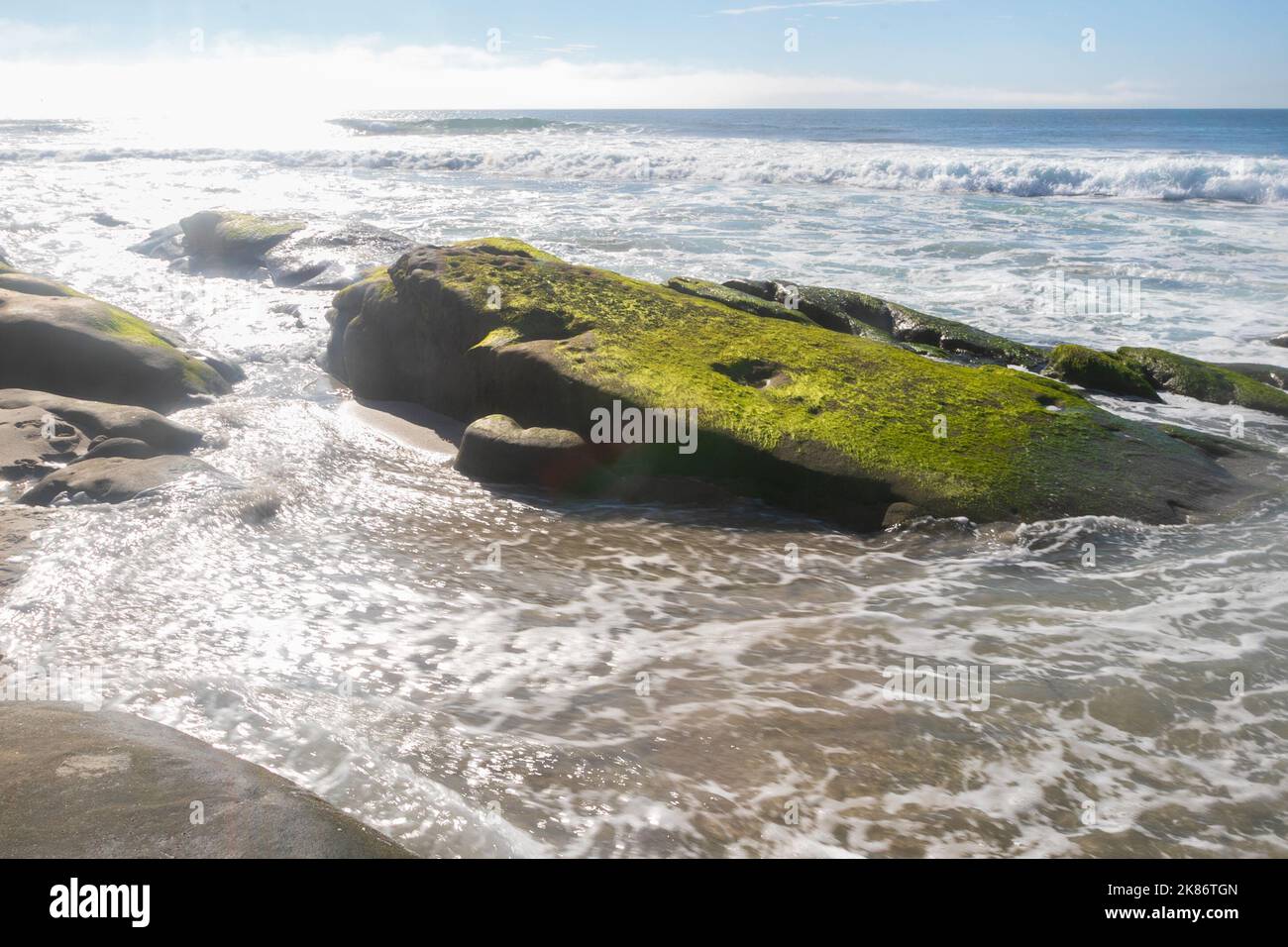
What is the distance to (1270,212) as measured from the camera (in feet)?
85.1

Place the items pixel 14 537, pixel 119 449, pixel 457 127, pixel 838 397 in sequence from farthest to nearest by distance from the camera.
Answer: pixel 457 127 < pixel 838 397 < pixel 119 449 < pixel 14 537

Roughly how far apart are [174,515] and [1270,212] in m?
30.0

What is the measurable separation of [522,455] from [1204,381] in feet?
23.5

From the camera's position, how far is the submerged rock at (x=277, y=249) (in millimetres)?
13836

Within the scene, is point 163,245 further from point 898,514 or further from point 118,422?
point 898,514

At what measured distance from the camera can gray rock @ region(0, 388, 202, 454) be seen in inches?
271

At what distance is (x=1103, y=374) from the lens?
30.6 ft

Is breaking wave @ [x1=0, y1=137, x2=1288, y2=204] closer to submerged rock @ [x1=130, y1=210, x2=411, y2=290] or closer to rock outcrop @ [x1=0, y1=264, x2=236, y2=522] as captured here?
submerged rock @ [x1=130, y1=210, x2=411, y2=290]

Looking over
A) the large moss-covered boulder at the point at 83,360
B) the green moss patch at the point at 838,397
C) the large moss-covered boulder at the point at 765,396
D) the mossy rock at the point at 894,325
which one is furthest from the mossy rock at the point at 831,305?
the large moss-covered boulder at the point at 83,360

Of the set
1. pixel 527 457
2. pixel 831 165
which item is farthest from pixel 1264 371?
pixel 831 165

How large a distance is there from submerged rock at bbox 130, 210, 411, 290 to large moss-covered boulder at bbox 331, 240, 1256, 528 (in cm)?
524

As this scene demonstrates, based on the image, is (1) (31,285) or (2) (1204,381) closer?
(2) (1204,381)

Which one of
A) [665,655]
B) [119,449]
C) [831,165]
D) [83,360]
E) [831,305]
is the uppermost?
[831,165]
